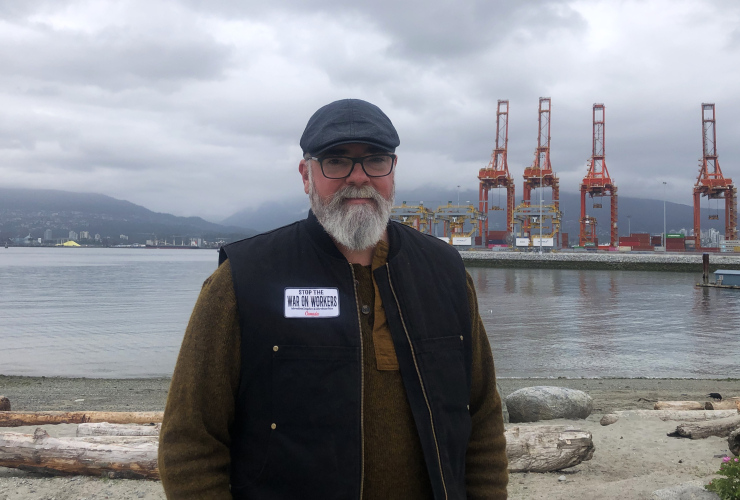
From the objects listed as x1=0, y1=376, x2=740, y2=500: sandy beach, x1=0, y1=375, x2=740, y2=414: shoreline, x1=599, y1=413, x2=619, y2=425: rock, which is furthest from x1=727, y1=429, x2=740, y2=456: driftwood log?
x1=0, y1=375, x2=740, y2=414: shoreline

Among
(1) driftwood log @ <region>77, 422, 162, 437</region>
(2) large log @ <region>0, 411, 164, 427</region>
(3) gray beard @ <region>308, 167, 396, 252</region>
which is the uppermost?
(3) gray beard @ <region>308, 167, 396, 252</region>

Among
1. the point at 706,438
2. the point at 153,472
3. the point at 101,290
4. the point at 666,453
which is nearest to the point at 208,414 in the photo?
the point at 153,472

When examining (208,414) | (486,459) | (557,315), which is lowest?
(557,315)

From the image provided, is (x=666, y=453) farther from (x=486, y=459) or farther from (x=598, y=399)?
(x=486, y=459)

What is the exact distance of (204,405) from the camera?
1.55m

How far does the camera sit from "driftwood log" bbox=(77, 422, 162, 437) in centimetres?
482

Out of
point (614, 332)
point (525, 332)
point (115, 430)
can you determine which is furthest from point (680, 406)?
point (614, 332)

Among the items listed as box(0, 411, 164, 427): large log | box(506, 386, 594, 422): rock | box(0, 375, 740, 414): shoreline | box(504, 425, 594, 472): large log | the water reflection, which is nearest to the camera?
box(504, 425, 594, 472): large log

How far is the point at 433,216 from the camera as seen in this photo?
282 ft

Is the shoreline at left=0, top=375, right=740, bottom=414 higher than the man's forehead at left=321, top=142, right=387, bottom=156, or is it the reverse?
the man's forehead at left=321, top=142, right=387, bottom=156

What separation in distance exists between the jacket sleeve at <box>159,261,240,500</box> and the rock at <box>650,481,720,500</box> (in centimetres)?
316

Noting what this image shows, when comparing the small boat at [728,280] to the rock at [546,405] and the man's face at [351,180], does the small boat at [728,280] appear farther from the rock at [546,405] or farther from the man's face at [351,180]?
the man's face at [351,180]

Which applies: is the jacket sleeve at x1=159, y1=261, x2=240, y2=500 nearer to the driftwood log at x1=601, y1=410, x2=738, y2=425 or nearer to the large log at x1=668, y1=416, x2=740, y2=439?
the large log at x1=668, y1=416, x2=740, y2=439

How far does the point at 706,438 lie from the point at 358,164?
5099 millimetres
